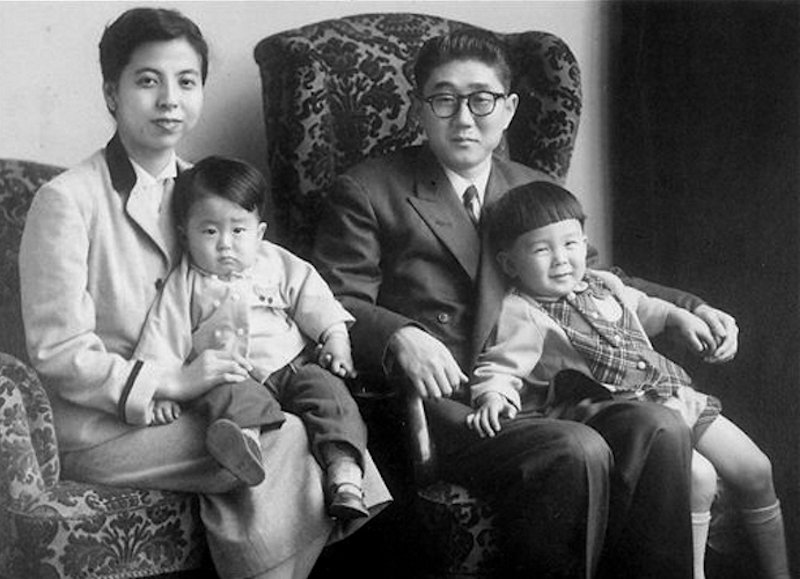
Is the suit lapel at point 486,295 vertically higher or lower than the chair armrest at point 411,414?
higher

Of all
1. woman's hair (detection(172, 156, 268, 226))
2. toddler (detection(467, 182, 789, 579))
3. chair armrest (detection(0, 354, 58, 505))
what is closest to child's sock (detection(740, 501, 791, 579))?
toddler (detection(467, 182, 789, 579))

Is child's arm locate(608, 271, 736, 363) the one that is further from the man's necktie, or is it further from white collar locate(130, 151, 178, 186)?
white collar locate(130, 151, 178, 186)

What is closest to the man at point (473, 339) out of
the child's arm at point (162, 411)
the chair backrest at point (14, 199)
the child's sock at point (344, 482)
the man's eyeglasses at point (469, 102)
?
the man's eyeglasses at point (469, 102)

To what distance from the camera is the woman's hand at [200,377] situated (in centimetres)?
124

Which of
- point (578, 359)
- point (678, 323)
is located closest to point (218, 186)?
point (578, 359)

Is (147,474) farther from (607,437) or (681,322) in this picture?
(681,322)

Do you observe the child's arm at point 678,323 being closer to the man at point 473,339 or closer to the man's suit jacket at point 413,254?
the man at point 473,339

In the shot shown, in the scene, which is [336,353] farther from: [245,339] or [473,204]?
[473,204]

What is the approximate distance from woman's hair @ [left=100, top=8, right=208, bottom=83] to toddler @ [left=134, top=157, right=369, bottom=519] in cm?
13

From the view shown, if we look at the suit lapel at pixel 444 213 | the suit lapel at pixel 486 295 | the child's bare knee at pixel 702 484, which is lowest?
the child's bare knee at pixel 702 484

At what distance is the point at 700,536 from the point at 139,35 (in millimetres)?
844

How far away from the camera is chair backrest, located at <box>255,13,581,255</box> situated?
1.55 meters

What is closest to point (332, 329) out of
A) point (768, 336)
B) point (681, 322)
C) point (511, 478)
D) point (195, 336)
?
point (195, 336)

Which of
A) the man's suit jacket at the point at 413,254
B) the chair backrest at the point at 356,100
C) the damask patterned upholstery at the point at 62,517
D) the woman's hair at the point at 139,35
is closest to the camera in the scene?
the damask patterned upholstery at the point at 62,517
